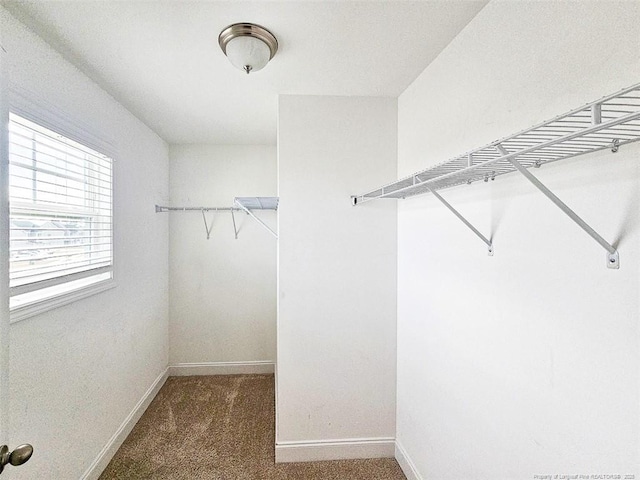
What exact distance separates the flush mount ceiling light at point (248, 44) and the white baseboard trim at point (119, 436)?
230 cm

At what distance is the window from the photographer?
1.28 m

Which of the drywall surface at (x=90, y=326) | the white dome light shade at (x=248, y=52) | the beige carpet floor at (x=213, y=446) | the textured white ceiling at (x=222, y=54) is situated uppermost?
the textured white ceiling at (x=222, y=54)

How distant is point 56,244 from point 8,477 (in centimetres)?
97

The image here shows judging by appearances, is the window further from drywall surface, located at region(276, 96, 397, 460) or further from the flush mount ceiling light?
drywall surface, located at region(276, 96, 397, 460)

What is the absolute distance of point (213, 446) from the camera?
2.07 meters

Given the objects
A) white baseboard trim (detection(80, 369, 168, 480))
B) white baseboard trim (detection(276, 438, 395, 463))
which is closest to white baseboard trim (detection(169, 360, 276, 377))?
white baseboard trim (detection(80, 369, 168, 480))

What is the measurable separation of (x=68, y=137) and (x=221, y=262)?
175 centimetres

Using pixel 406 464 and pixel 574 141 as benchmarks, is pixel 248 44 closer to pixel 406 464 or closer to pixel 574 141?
pixel 574 141

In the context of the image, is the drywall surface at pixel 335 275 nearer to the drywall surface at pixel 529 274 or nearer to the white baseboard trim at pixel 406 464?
the white baseboard trim at pixel 406 464

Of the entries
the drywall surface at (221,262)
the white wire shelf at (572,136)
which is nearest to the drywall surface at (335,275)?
the white wire shelf at (572,136)

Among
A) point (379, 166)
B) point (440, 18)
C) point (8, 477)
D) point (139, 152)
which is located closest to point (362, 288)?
point (379, 166)

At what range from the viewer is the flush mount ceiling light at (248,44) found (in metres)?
1.26

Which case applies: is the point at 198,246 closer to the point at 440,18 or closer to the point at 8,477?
the point at 8,477

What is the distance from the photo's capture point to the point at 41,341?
Answer: 53.4 inches
